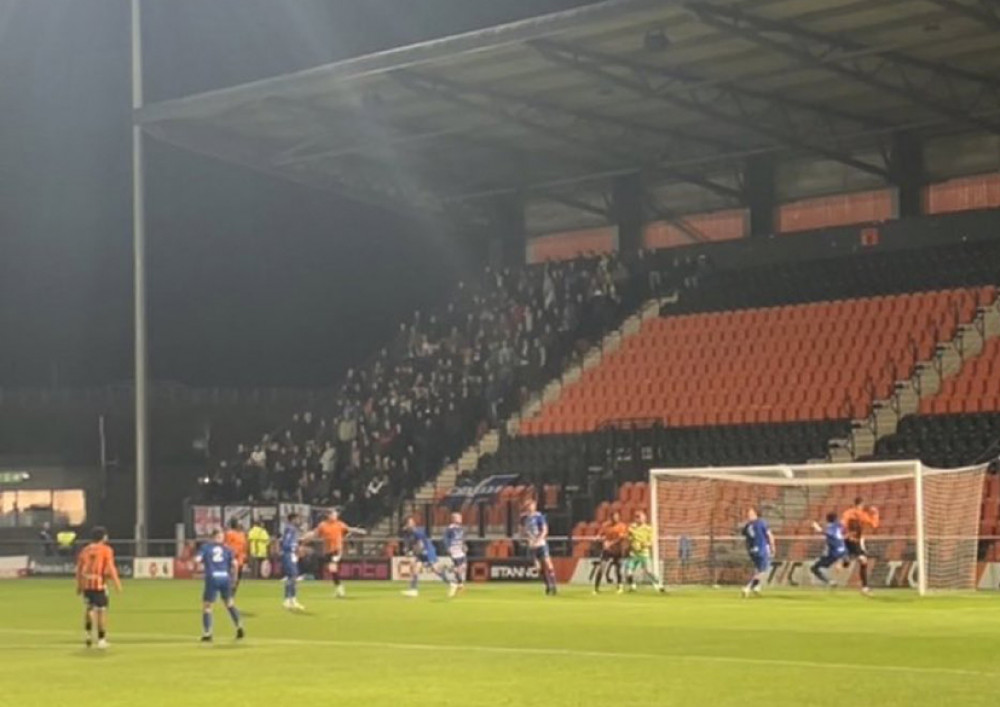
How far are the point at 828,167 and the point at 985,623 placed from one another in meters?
28.9

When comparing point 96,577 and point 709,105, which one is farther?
point 709,105

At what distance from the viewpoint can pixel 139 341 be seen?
48.3m

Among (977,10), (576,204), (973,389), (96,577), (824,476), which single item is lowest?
(96,577)

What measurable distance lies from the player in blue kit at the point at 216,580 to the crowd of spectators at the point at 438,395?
25.2 m

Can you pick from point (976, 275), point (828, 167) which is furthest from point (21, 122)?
point (976, 275)

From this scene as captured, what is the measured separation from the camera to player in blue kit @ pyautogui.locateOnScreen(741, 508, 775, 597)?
36.5m

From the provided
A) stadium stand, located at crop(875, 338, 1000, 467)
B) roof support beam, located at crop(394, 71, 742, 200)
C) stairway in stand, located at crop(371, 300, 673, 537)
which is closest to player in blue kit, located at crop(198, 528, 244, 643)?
stadium stand, located at crop(875, 338, 1000, 467)

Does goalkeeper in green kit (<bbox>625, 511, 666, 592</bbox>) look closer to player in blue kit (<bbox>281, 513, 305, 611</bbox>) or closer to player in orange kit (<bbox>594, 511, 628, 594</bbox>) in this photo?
player in orange kit (<bbox>594, 511, 628, 594</bbox>)

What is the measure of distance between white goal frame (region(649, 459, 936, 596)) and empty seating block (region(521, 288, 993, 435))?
613cm

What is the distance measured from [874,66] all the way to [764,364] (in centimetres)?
829

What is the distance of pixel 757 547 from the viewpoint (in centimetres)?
3666

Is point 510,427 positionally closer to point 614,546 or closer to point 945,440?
point 614,546

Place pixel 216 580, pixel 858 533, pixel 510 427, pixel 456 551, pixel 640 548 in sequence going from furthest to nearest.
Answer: pixel 510 427
pixel 640 548
pixel 456 551
pixel 858 533
pixel 216 580

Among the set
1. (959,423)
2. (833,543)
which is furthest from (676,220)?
(833,543)
